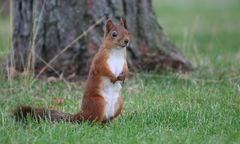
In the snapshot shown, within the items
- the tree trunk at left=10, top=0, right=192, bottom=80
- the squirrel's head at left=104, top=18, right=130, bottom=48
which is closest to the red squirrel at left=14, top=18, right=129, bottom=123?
the squirrel's head at left=104, top=18, right=130, bottom=48

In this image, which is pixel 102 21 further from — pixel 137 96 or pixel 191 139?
pixel 191 139

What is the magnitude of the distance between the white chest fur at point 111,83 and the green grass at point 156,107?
0.10 metres

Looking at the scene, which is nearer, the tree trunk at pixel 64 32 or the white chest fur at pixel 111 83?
the white chest fur at pixel 111 83

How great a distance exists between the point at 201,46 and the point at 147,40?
3303mm

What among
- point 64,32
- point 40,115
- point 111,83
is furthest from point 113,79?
point 64,32

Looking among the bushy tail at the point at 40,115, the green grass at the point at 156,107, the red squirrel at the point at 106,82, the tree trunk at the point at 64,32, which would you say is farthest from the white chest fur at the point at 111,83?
the tree trunk at the point at 64,32

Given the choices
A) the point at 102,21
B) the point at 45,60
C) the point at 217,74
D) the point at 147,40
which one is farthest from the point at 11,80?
the point at 217,74

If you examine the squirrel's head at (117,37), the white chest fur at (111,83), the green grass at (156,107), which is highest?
the squirrel's head at (117,37)

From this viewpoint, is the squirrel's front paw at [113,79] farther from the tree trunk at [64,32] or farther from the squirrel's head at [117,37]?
the tree trunk at [64,32]

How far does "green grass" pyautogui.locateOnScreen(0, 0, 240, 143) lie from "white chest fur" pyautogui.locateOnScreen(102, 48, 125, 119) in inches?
4.1

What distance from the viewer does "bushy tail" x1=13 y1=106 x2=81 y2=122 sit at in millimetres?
4570

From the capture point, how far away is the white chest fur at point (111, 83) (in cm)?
451

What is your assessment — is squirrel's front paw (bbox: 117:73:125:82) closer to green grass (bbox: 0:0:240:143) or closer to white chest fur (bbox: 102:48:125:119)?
white chest fur (bbox: 102:48:125:119)

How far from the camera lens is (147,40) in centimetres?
686
